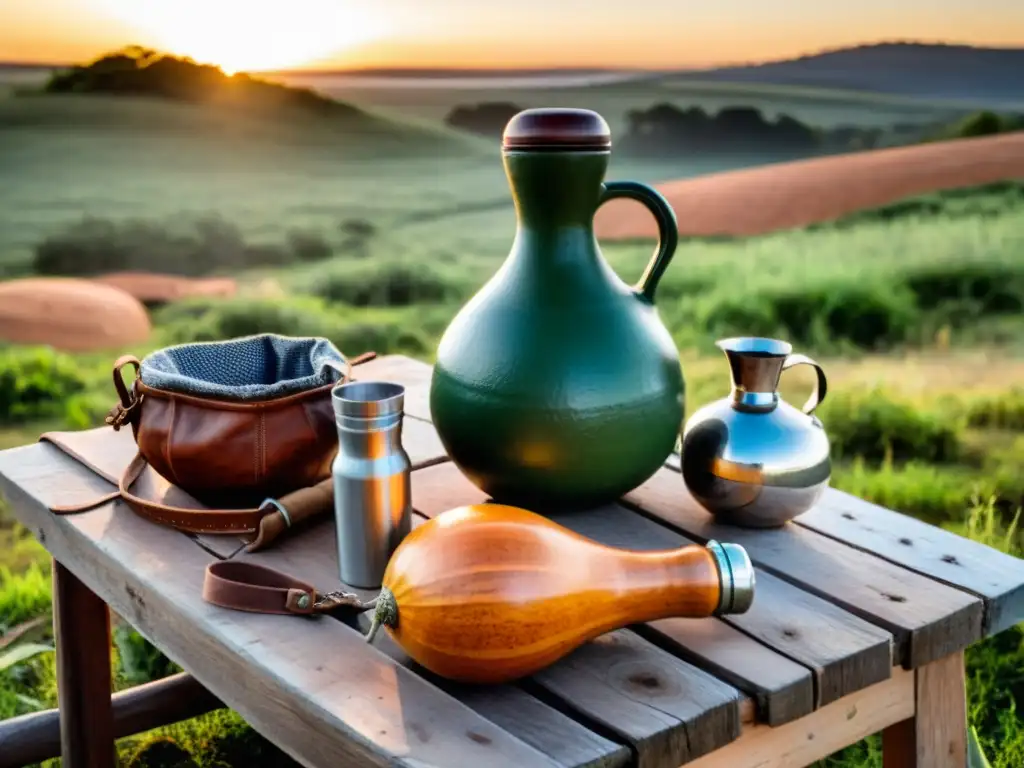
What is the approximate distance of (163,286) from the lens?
3.73m

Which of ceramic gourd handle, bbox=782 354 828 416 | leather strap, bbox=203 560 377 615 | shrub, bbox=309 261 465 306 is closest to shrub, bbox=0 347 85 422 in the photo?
shrub, bbox=309 261 465 306

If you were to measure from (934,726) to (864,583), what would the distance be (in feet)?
0.59

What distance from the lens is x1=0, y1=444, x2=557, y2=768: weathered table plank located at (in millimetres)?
806

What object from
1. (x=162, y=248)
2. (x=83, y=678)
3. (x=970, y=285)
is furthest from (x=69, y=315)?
(x=970, y=285)

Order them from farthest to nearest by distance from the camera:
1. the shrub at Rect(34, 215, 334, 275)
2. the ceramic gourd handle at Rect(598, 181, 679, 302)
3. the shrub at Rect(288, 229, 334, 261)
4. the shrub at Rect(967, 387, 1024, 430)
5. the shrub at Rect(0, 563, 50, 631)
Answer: the shrub at Rect(288, 229, 334, 261) → the shrub at Rect(34, 215, 334, 275) → the shrub at Rect(967, 387, 1024, 430) → the shrub at Rect(0, 563, 50, 631) → the ceramic gourd handle at Rect(598, 181, 679, 302)

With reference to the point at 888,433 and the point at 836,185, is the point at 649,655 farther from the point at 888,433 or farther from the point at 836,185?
the point at 836,185

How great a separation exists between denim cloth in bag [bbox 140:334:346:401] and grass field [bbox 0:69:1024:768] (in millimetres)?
1684

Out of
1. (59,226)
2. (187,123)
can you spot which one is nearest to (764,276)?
(187,123)

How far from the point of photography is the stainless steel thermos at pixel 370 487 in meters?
1.04

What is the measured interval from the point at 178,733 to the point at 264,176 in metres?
2.39

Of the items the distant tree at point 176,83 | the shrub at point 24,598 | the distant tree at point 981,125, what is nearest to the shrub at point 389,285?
the distant tree at point 176,83

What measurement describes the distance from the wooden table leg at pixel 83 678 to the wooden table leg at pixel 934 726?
46.0 inches

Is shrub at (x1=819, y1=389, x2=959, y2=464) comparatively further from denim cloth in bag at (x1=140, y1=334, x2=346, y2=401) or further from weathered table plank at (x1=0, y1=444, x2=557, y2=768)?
weathered table plank at (x1=0, y1=444, x2=557, y2=768)

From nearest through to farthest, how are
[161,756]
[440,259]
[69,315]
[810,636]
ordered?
[810,636], [161,756], [69,315], [440,259]
